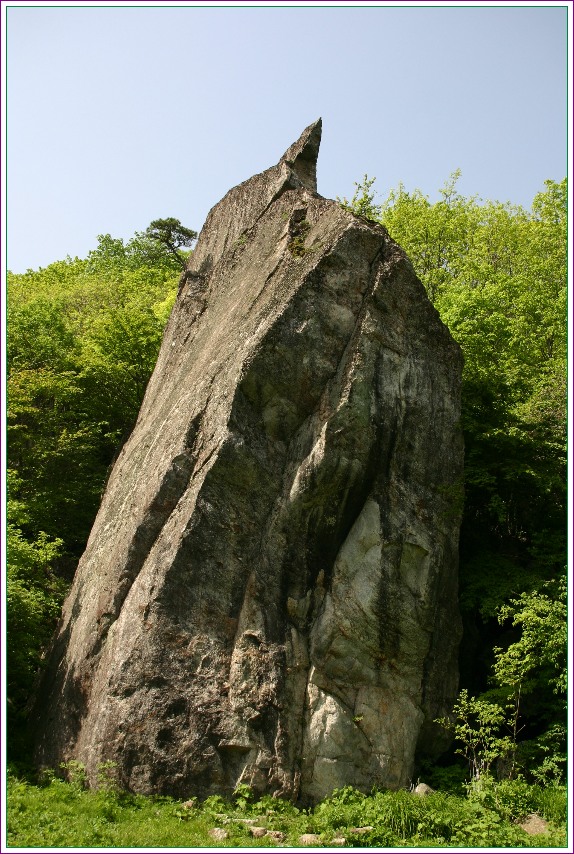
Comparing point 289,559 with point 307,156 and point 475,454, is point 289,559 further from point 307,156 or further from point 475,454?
point 307,156

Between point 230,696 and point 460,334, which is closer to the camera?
point 230,696

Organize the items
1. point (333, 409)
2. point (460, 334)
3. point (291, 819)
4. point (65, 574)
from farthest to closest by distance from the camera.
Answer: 1. point (460, 334)
2. point (65, 574)
3. point (333, 409)
4. point (291, 819)

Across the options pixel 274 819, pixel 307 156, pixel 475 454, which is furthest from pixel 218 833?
pixel 307 156

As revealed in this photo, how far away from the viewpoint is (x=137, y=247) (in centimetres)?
5088

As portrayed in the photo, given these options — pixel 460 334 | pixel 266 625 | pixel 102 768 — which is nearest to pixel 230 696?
pixel 266 625

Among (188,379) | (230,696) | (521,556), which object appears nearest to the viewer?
(230,696)

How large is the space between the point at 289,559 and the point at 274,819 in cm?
393

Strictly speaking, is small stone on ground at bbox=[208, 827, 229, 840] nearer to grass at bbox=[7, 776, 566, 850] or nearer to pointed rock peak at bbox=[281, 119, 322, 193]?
grass at bbox=[7, 776, 566, 850]

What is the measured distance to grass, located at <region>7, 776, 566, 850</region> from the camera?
9.99m

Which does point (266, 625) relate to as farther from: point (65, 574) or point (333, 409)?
point (65, 574)

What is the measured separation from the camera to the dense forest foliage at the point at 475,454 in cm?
1335

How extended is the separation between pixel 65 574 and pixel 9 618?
200 inches

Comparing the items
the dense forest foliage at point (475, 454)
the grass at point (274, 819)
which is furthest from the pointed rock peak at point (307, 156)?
the grass at point (274, 819)

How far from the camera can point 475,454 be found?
16.7m
